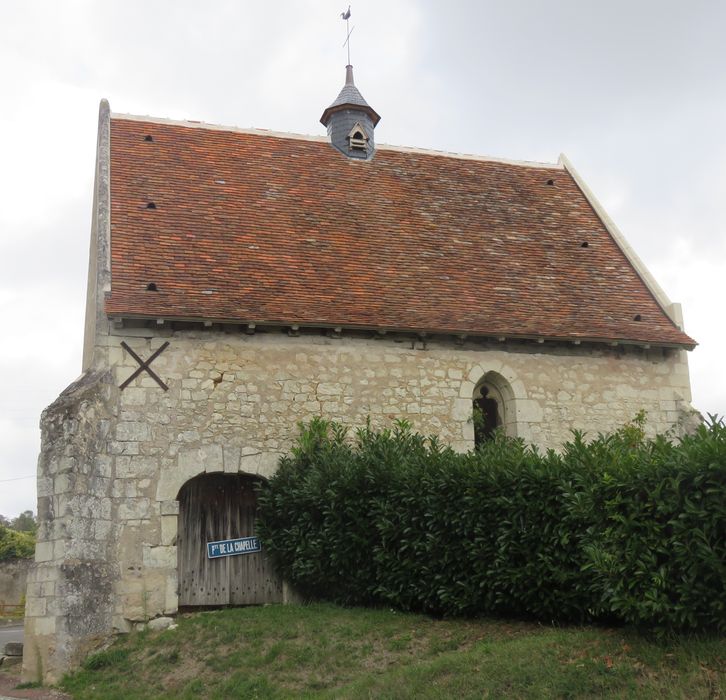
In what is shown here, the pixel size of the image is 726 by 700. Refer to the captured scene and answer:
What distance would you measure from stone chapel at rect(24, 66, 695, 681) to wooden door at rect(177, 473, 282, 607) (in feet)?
0.11

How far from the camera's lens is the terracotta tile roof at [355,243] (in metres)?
13.2

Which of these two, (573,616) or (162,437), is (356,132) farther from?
(573,616)

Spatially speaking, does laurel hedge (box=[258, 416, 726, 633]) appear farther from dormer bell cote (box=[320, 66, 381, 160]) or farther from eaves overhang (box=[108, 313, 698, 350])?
dormer bell cote (box=[320, 66, 381, 160])

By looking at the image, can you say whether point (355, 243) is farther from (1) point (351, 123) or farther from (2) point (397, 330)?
(1) point (351, 123)

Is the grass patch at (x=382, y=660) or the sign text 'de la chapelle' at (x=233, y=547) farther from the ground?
the sign text 'de la chapelle' at (x=233, y=547)

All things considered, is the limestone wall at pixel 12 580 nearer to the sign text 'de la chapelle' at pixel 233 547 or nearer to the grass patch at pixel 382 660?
the sign text 'de la chapelle' at pixel 233 547

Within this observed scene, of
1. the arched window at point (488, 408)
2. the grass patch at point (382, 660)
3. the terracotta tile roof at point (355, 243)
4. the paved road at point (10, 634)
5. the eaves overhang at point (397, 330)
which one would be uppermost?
the terracotta tile roof at point (355, 243)

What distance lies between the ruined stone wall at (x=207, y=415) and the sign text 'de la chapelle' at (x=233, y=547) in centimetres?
83

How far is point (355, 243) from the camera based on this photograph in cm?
1490

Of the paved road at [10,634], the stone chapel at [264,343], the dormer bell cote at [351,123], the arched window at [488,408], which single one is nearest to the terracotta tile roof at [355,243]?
the stone chapel at [264,343]

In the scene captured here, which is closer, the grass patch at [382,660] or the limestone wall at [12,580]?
the grass patch at [382,660]

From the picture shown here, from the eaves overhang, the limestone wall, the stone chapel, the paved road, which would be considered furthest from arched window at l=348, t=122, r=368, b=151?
the limestone wall

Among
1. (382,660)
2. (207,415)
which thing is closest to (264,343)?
(207,415)

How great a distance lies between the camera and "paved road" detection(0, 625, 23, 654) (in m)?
16.7
